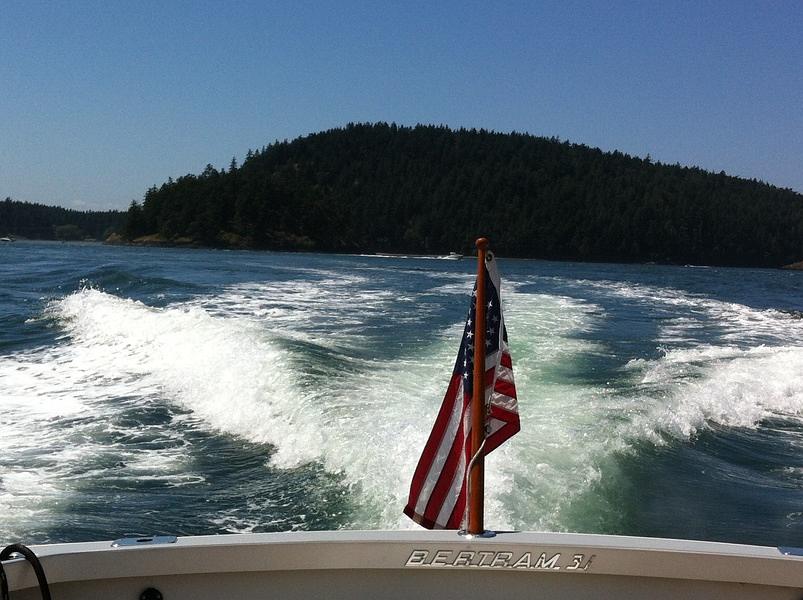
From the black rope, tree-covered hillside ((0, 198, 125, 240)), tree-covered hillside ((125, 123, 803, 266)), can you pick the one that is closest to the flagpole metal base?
the black rope

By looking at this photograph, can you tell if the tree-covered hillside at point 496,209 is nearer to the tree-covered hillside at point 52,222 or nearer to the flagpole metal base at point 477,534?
the tree-covered hillside at point 52,222

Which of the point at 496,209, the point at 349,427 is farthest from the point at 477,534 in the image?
the point at 496,209

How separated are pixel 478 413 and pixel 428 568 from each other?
574mm

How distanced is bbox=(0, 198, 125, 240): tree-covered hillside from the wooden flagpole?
134732 millimetres

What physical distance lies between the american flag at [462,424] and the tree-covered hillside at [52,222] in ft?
441

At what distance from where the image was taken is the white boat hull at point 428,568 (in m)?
2.72

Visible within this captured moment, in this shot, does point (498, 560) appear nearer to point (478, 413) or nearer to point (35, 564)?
point (478, 413)

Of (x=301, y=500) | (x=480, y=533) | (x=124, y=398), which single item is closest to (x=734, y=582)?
(x=480, y=533)

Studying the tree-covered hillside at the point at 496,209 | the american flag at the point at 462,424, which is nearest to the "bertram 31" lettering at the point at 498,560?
the american flag at the point at 462,424

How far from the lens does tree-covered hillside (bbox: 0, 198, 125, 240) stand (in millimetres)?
137875

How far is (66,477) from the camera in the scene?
22.5ft

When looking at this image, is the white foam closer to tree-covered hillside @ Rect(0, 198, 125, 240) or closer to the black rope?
the black rope

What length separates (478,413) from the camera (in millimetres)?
2979

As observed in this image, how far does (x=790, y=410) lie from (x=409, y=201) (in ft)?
380
